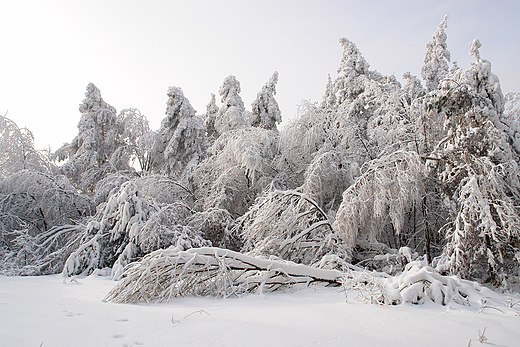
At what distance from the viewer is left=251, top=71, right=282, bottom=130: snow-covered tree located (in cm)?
1830

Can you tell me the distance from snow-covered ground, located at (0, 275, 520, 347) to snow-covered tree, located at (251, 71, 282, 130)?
49.2 feet

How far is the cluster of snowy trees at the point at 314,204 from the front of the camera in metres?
5.54

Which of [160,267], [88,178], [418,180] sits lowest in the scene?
[160,267]

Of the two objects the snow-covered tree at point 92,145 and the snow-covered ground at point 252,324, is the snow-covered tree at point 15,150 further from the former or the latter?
the snow-covered ground at point 252,324

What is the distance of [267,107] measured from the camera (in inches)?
730

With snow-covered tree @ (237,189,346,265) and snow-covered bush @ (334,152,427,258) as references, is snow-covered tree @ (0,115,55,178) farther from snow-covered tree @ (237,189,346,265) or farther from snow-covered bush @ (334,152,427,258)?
snow-covered bush @ (334,152,427,258)

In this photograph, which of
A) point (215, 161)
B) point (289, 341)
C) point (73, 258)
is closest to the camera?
point (289, 341)

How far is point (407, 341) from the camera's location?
260 centimetres

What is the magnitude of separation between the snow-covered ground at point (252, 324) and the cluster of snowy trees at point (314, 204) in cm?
89

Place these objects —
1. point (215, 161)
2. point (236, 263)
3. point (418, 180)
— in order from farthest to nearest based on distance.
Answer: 1. point (215, 161)
2. point (418, 180)
3. point (236, 263)

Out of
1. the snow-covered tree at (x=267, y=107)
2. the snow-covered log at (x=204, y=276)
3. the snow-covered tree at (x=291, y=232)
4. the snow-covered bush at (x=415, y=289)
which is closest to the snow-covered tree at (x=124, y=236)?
the snow-covered tree at (x=291, y=232)

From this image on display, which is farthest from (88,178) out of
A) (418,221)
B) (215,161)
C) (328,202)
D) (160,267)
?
(418,221)

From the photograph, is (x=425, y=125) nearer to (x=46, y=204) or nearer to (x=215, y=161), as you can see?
(x=215, y=161)

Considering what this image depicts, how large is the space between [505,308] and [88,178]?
14.9 meters
